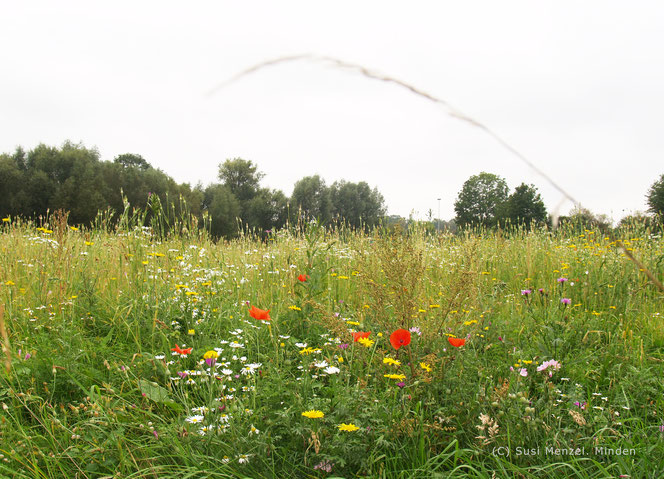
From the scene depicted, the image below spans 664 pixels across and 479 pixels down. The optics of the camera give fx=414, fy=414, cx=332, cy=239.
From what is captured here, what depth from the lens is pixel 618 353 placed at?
263 centimetres

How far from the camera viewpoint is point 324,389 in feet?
6.57

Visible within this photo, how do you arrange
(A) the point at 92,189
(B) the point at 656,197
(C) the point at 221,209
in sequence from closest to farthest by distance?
(B) the point at 656,197 < (A) the point at 92,189 < (C) the point at 221,209

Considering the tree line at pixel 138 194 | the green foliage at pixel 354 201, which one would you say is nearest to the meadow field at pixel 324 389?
the tree line at pixel 138 194

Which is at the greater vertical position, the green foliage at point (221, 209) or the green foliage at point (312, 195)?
the green foliage at point (312, 195)

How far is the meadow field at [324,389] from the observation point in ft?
5.18

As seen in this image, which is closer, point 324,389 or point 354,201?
point 324,389

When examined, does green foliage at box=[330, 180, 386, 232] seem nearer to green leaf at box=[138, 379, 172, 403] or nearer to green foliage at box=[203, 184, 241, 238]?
green foliage at box=[203, 184, 241, 238]

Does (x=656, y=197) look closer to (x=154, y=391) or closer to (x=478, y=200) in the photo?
(x=478, y=200)

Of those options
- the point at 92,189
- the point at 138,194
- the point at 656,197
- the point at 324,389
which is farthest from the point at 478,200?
the point at 324,389

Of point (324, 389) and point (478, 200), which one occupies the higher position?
point (478, 200)

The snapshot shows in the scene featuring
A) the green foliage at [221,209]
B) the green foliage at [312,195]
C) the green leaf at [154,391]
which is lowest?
the green leaf at [154,391]

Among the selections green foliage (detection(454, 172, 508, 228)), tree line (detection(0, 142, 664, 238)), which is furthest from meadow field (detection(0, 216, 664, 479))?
green foliage (detection(454, 172, 508, 228))

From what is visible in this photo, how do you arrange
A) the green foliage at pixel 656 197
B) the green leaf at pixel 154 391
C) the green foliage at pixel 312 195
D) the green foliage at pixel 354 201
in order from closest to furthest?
the green leaf at pixel 154 391 → the green foliage at pixel 656 197 → the green foliage at pixel 312 195 → the green foliage at pixel 354 201

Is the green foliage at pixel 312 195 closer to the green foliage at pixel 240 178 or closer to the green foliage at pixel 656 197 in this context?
the green foliage at pixel 240 178
